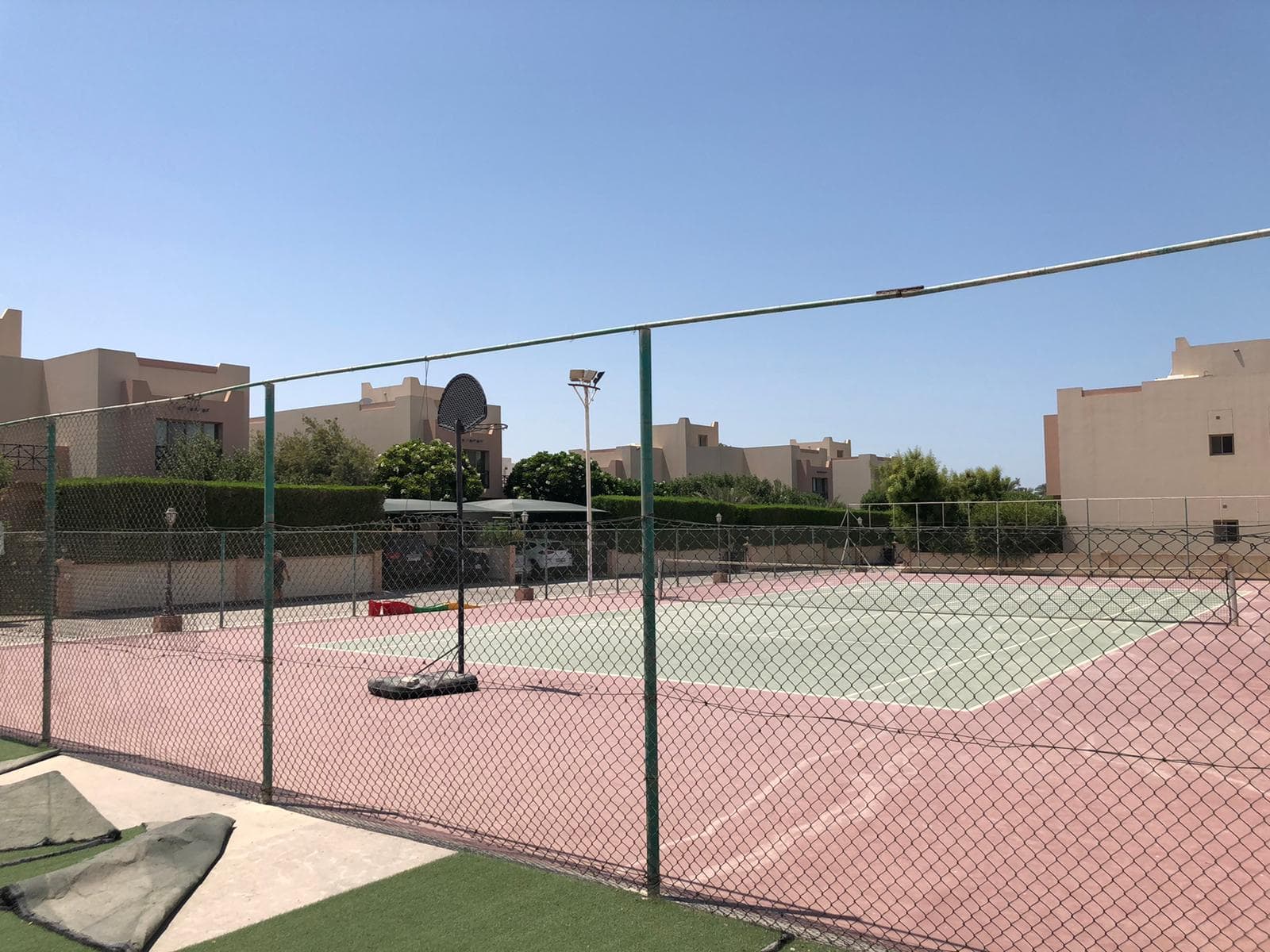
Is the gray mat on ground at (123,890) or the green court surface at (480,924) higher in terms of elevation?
the gray mat on ground at (123,890)

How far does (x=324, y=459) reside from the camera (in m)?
43.3

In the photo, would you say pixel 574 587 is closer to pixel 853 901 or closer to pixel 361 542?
pixel 361 542

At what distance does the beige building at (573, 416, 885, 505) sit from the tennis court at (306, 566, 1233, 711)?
33.0 metres

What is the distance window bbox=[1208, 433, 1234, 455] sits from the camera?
2222 centimetres

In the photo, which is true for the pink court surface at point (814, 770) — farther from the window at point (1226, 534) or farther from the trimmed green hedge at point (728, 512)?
the trimmed green hedge at point (728, 512)

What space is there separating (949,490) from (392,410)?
2990 centimetres

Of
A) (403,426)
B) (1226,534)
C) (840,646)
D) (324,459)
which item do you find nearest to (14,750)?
(1226,534)

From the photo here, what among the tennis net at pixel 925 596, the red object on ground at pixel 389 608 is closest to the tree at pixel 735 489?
the tennis net at pixel 925 596

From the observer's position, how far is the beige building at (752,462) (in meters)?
62.2

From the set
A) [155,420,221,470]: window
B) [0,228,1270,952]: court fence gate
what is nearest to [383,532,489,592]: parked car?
[0,228,1270,952]: court fence gate

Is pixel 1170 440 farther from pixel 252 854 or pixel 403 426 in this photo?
pixel 403 426

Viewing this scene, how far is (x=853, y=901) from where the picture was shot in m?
4.84

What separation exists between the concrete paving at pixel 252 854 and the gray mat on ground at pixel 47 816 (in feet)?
0.67

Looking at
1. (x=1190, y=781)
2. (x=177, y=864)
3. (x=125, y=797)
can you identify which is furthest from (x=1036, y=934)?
(x=125, y=797)
